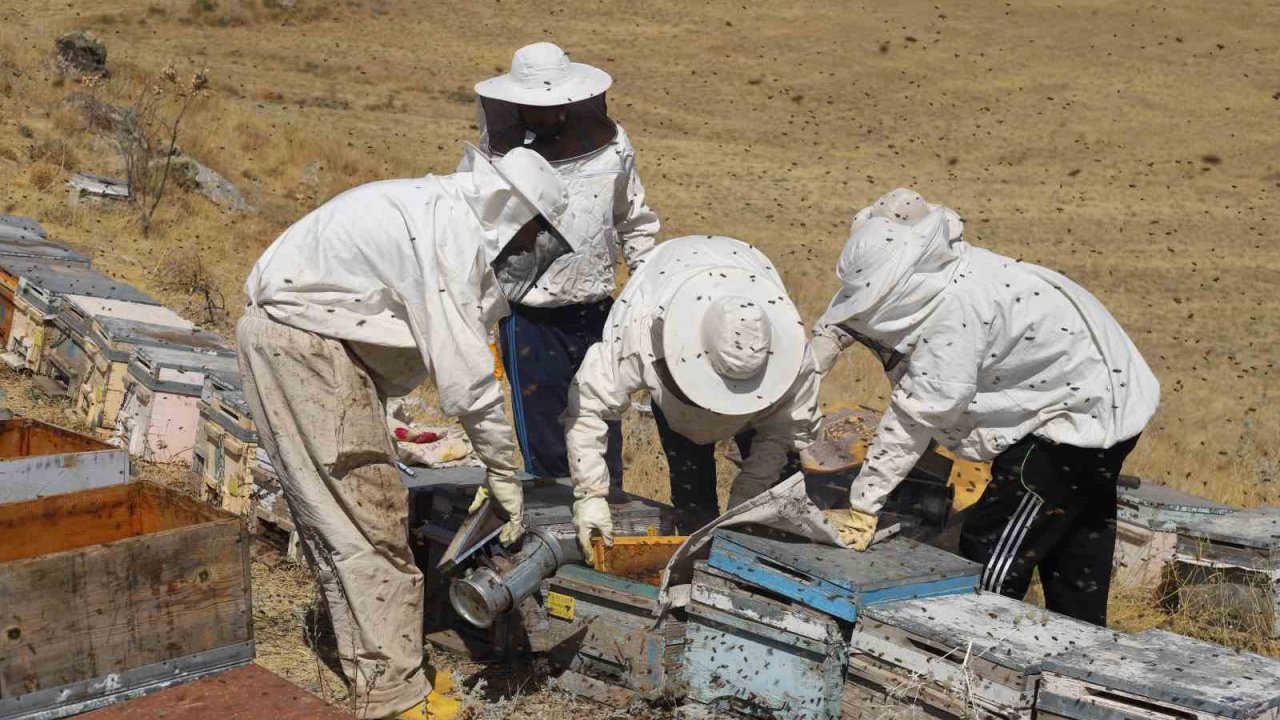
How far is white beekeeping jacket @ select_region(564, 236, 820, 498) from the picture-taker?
484 centimetres

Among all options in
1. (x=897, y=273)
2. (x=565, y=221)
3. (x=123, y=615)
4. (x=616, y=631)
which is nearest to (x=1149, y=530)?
(x=897, y=273)

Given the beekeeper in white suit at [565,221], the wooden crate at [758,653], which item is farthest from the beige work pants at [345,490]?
the beekeeper in white suit at [565,221]

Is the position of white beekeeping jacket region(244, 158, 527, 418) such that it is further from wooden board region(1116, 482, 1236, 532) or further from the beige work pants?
wooden board region(1116, 482, 1236, 532)

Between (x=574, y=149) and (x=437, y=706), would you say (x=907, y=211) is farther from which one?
(x=437, y=706)

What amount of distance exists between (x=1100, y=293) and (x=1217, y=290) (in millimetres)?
1860

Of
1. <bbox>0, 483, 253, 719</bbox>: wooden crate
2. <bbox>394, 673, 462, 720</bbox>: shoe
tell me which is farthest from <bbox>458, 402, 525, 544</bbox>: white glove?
<bbox>0, 483, 253, 719</bbox>: wooden crate

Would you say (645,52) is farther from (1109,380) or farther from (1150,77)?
(1109,380)

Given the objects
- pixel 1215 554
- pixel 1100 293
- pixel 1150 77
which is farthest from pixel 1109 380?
pixel 1150 77

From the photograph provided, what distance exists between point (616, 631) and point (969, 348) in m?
1.61

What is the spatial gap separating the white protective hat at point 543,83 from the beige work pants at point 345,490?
5.88 ft

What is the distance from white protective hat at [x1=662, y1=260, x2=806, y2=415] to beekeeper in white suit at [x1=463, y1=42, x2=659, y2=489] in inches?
45.3

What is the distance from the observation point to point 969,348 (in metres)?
4.70

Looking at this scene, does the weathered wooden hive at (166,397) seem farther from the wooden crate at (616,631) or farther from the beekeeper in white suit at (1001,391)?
the beekeeper in white suit at (1001,391)

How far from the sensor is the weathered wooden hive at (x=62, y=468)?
4535 mm
